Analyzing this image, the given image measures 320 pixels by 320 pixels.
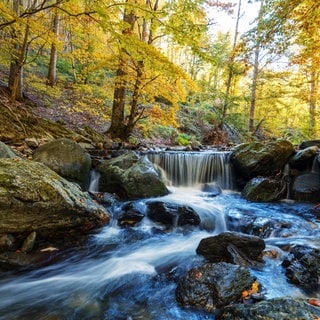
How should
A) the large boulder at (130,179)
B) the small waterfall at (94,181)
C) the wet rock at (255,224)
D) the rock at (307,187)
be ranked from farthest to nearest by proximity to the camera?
the rock at (307,187)
the small waterfall at (94,181)
the large boulder at (130,179)
the wet rock at (255,224)

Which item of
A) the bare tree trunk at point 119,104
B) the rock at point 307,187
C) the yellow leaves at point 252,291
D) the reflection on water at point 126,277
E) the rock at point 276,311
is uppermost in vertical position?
the bare tree trunk at point 119,104

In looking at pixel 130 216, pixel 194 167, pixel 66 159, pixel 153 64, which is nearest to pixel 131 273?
pixel 130 216

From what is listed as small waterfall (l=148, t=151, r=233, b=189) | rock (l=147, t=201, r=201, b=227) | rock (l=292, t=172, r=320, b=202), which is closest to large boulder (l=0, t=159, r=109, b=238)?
rock (l=147, t=201, r=201, b=227)

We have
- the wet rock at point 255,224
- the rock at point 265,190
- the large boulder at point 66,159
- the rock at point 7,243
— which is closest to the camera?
the rock at point 7,243

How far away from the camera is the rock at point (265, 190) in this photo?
23.3 ft

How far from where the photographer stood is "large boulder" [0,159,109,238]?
3.81 m

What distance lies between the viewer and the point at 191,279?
3.05 meters

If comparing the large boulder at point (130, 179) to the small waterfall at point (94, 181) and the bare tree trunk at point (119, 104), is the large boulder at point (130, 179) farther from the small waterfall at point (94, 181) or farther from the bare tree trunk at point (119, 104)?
the bare tree trunk at point (119, 104)

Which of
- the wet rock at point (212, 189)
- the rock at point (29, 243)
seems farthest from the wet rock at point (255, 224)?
the rock at point (29, 243)

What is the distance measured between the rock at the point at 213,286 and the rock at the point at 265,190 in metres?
4.28

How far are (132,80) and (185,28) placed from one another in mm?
3787

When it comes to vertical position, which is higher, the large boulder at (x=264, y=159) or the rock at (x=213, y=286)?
the large boulder at (x=264, y=159)

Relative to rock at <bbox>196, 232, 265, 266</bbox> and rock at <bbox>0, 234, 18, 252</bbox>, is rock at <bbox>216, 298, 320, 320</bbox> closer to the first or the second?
rock at <bbox>196, 232, 265, 266</bbox>

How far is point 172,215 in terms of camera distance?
17.7ft
